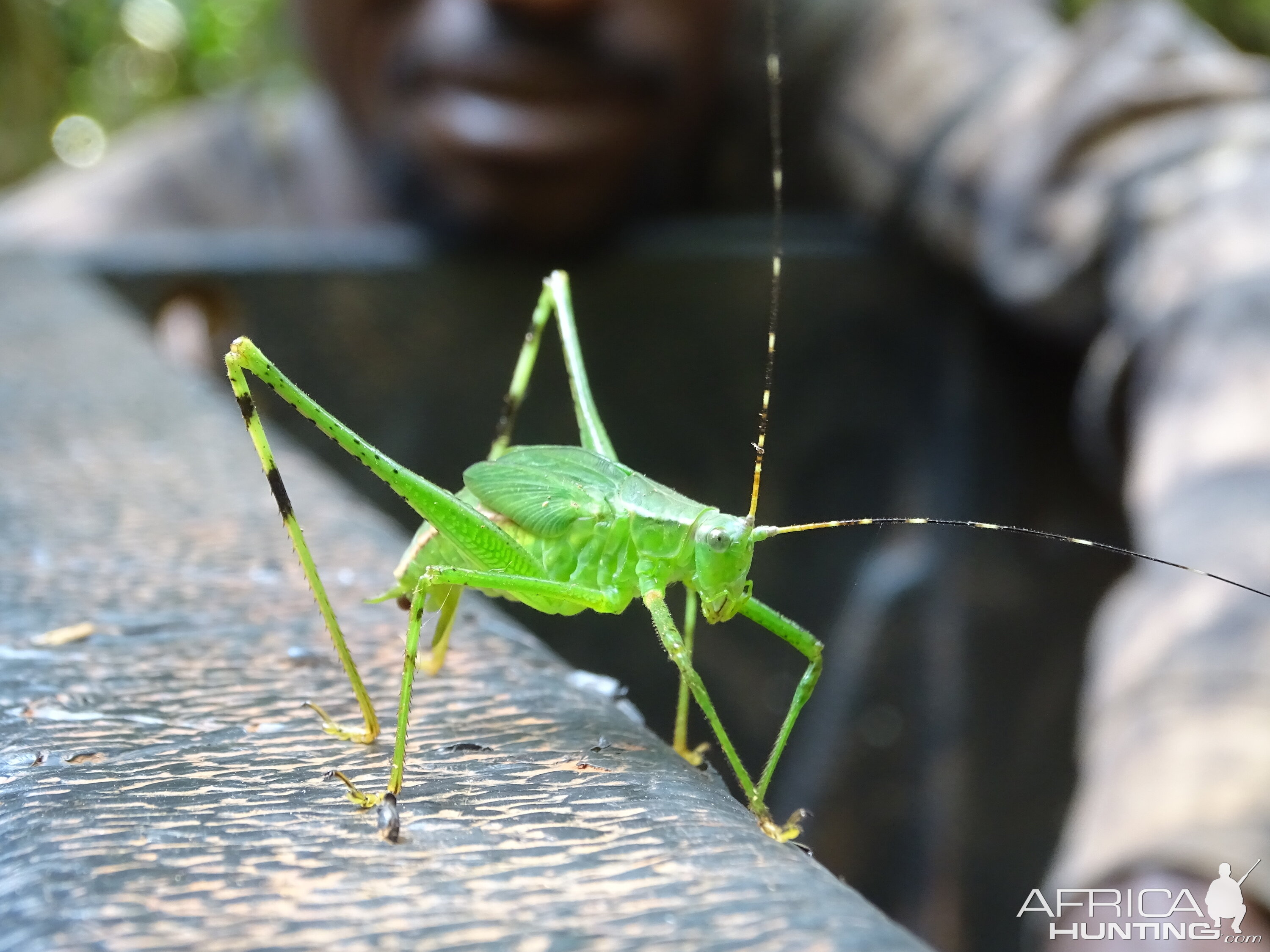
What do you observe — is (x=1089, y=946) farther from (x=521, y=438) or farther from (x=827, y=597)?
(x=521, y=438)

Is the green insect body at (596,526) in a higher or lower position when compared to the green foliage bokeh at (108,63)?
lower

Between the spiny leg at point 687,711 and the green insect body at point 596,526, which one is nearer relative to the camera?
the spiny leg at point 687,711

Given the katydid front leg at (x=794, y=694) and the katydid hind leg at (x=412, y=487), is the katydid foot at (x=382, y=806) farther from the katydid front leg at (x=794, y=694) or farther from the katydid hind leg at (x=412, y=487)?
the katydid hind leg at (x=412, y=487)

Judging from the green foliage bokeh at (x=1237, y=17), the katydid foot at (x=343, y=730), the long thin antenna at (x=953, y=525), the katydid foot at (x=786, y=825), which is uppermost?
the green foliage bokeh at (x=1237, y=17)

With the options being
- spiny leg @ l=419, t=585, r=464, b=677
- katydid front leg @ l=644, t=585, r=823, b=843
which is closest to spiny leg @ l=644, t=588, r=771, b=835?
katydid front leg @ l=644, t=585, r=823, b=843

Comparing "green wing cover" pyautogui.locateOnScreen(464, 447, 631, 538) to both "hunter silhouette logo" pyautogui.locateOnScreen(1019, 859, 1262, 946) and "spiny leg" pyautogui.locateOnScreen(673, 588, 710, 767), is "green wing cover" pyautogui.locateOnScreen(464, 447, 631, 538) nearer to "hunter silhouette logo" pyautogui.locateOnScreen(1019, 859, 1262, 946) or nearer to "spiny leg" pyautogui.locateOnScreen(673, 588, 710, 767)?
"spiny leg" pyautogui.locateOnScreen(673, 588, 710, 767)

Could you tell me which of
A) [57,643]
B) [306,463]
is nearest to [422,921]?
Answer: [57,643]

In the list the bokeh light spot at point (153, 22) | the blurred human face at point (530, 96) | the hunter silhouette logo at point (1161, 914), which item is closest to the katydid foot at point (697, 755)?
the hunter silhouette logo at point (1161, 914)
